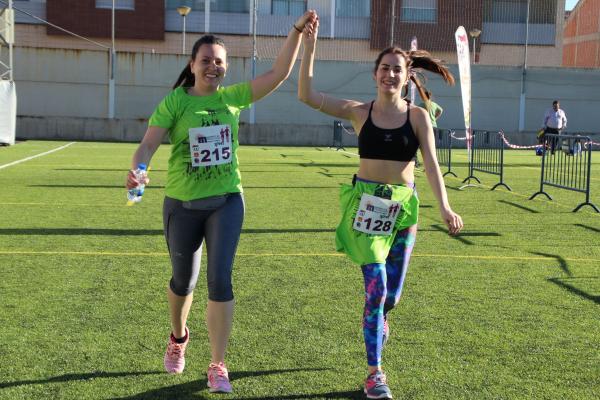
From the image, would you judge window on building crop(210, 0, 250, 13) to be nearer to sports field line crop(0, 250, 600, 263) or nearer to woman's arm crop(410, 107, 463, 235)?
sports field line crop(0, 250, 600, 263)

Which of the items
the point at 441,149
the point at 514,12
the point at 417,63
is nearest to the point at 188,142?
the point at 417,63

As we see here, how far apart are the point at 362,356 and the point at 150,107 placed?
3515cm

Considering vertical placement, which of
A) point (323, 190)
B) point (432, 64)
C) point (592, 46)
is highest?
point (592, 46)

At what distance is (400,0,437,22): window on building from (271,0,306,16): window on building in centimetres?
533

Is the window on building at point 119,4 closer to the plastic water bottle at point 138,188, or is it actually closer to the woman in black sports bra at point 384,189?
the woman in black sports bra at point 384,189

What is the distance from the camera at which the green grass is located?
501 cm

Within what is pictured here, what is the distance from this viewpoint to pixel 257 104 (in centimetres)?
4016

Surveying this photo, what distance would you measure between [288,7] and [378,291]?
42.3 m

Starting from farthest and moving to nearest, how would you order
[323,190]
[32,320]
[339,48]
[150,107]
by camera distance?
[339,48] < [150,107] < [323,190] < [32,320]

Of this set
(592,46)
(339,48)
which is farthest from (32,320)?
(592,46)

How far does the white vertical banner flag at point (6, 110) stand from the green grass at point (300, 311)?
17.6m

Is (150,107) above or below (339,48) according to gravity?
A: below

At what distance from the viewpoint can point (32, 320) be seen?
6.26 metres

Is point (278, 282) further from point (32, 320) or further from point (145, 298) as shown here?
point (32, 320)
